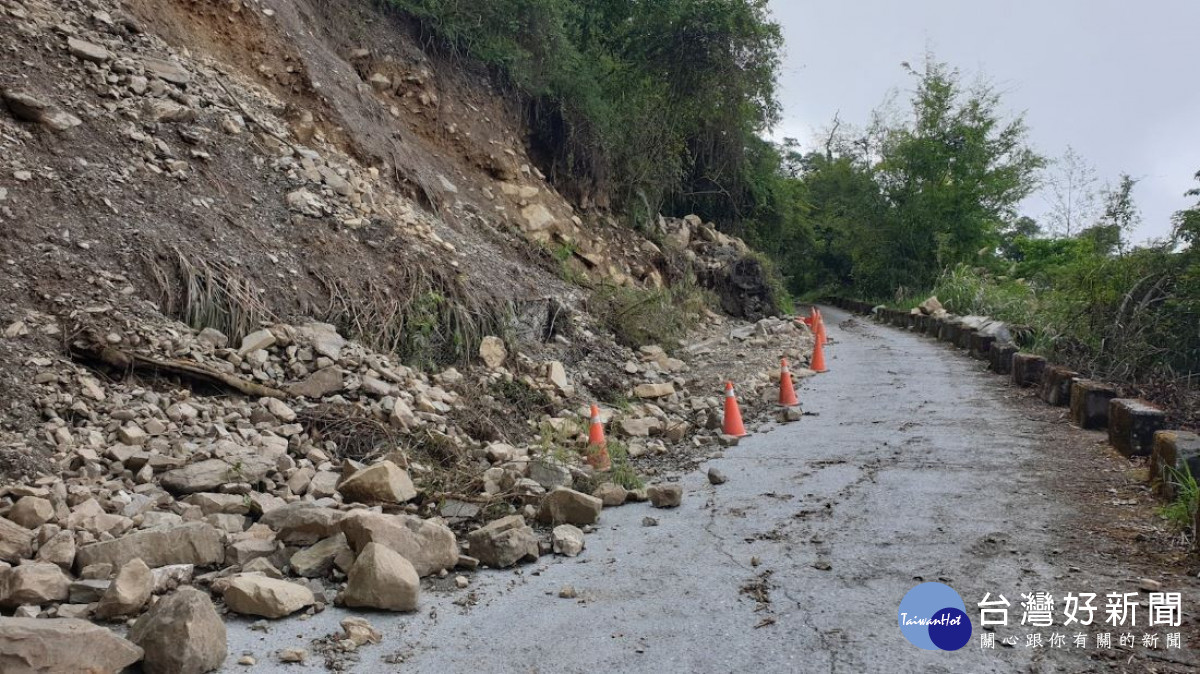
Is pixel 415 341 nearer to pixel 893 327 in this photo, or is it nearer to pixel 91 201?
pixel 91 201

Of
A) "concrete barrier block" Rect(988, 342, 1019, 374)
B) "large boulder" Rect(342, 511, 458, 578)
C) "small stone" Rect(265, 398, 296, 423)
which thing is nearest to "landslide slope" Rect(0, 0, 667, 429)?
"small stone" Rect(265, 398, 296, 423)

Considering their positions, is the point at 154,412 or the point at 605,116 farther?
the point at 605,116

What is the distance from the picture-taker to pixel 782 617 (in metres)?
3.49

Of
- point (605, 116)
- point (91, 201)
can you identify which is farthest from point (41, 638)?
point (605, 116)

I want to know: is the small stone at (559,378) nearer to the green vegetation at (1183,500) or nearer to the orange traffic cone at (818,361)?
the orange traffic cone at (818,361)

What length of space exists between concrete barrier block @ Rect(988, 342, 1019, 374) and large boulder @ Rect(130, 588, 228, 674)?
399 inches

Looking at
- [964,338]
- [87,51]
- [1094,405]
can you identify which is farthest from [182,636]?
[964,338]

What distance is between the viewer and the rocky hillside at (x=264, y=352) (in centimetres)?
394

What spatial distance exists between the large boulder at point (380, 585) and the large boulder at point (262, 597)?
22 cm

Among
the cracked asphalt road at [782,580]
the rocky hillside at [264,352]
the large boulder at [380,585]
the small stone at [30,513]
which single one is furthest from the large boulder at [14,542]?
the large boulder at [380,585]

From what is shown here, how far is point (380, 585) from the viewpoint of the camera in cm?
366

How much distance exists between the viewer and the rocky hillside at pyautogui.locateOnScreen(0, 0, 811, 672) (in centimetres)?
394

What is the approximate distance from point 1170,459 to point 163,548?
5.60m

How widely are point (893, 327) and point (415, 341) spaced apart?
17.4 meters
